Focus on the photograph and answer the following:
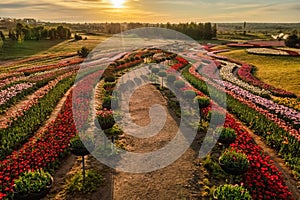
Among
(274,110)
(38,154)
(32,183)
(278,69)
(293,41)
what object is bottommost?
(38,154)

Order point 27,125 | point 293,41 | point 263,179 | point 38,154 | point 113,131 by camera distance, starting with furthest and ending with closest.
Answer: point 293,41
point 27,125
point 113,131
point 38,154
point 263,179

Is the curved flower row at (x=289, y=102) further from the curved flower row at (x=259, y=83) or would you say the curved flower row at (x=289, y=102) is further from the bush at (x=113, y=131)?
the bush at (x=113, y=131)

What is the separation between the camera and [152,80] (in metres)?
26.7

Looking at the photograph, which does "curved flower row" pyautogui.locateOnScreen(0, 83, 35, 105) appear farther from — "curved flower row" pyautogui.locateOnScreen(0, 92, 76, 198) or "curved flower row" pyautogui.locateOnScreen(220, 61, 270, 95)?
"curved flower row" pyautogui.locateOnScreen(220, 61, 270, 95)

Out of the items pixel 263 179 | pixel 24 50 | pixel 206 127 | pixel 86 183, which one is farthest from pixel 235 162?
pixel 24 50

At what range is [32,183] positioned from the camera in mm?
7207

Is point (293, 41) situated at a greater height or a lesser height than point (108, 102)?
greater

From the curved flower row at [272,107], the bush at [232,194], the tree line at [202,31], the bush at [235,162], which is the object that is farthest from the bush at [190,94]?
the tree line at [202,31]

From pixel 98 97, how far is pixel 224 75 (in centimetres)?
1601

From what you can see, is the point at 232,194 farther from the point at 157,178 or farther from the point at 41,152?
the point at 41,152

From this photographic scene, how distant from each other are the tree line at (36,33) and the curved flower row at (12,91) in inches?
2085

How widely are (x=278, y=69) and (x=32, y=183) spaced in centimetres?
3157

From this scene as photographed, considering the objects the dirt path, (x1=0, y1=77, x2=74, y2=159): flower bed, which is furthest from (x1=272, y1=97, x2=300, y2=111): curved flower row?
(x1=0, y1=77, x2=74, y2=159): flower bed

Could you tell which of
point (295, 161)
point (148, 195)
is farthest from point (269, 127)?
point (148, 195)
